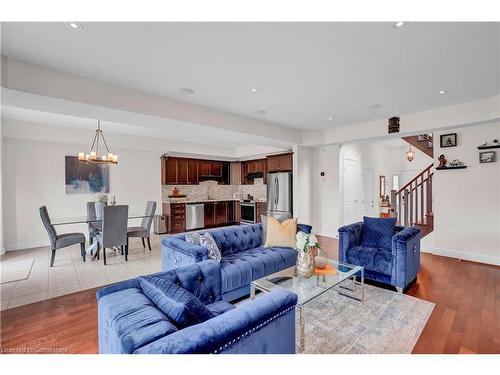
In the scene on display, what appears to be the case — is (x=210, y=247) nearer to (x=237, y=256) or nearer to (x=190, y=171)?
(x=237, y=256)

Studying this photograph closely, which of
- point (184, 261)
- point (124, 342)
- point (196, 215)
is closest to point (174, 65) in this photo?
point (184, 261)

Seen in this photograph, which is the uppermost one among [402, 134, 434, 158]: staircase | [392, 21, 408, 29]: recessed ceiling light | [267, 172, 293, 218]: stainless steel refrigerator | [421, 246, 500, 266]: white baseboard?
[392, 21, 408, 29]: recessed ceiling light

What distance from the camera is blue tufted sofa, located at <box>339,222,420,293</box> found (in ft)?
9.54

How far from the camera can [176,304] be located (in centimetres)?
134

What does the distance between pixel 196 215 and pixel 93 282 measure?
4025mm

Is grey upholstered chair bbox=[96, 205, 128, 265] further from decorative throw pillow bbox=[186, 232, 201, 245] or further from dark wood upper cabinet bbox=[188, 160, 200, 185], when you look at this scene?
dark wood upper cabinet bbox=[188, 160, 200, 185]

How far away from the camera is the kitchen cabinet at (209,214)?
25.1ft

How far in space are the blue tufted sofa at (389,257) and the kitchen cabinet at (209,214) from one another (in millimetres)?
4978

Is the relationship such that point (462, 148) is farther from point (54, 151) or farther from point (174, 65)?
point (54, 151)

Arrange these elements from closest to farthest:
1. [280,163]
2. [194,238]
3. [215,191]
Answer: [194,238] < [280,163] < [215,191]

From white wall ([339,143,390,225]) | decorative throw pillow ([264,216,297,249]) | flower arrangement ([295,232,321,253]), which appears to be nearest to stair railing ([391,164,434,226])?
white wall ([339,143,390,225])

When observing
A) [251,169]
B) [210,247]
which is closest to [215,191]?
[251,169]

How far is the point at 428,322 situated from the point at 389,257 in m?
0.82

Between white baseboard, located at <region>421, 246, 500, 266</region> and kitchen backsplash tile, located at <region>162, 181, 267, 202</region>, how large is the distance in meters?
4.64
